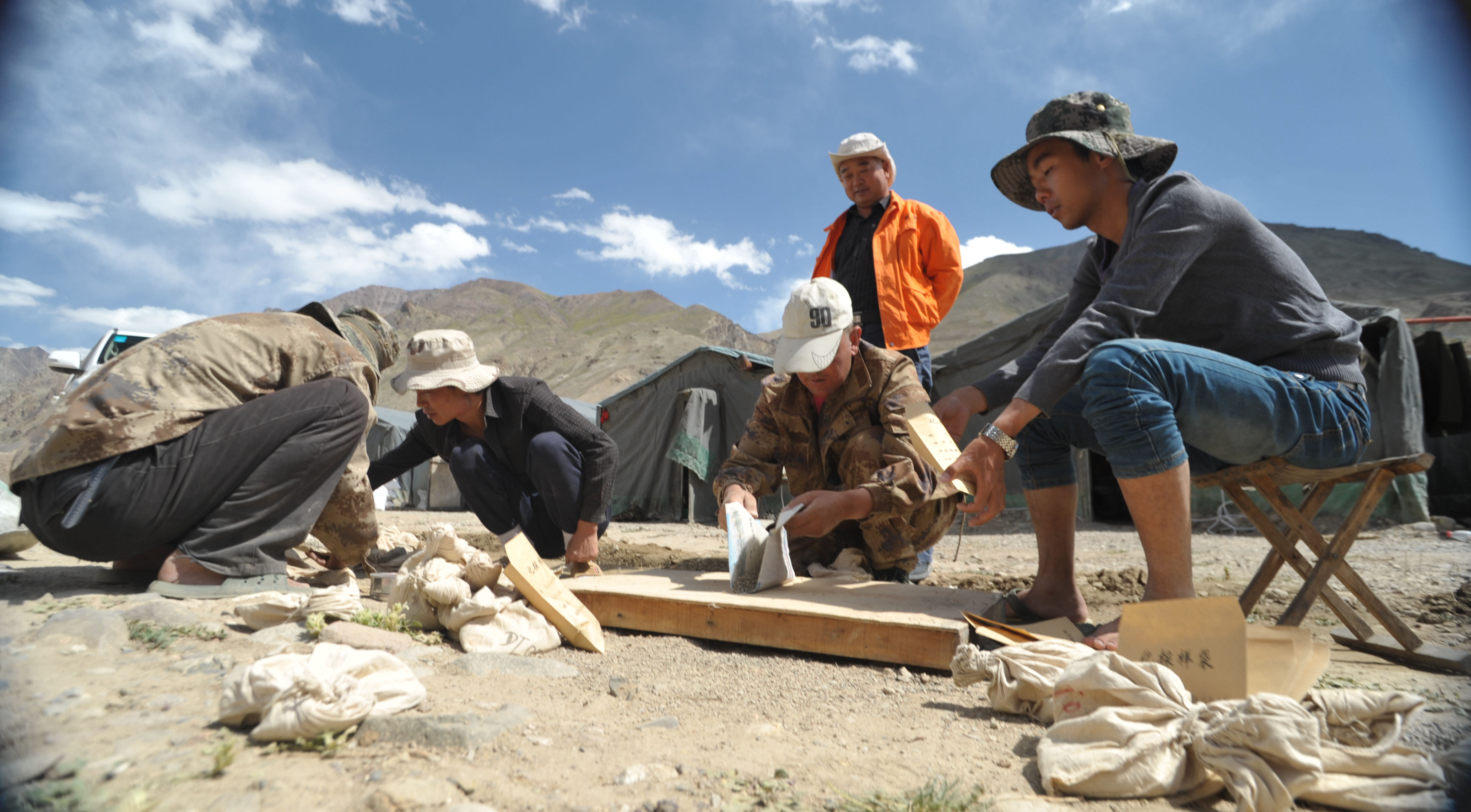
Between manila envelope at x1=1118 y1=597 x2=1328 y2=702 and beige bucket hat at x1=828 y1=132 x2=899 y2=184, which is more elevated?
beige bucket hat at x1=828 y1=132 x2=899 y2=184

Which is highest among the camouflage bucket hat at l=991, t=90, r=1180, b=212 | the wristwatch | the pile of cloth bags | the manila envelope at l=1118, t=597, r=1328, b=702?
the camouflage bucket hat at l=991, t=90, r=1180, b=212

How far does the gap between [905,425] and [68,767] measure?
2.12 m

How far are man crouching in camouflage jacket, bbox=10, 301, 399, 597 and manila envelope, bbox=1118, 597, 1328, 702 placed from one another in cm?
233

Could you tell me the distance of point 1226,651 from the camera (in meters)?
1.27

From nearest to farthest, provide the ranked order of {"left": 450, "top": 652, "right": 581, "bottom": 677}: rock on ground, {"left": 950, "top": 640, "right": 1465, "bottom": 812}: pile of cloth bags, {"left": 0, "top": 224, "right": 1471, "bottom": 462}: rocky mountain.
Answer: {"left": 950, "top": 640, "right": 1465, "bottom": 812}: pile of cloth bags → {"left": 450, "top": 652, "right": 581, "bottom": 677}: rock on ground → {"left": 0, "top": 224, "right": 1471, "bottom": 462}: rocky mountain

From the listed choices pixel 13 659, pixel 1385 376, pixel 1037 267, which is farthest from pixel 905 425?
pixel 1037 267

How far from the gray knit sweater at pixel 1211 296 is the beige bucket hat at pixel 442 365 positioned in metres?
1.95

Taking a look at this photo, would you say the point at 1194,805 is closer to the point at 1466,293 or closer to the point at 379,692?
the point at 379,692

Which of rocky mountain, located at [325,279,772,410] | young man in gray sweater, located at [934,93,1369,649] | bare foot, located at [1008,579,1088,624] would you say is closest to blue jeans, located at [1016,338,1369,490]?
young man in gray sweater, located at [934,93,1369,649]

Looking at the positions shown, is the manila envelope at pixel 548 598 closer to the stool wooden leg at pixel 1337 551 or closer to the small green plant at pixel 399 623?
the small green plant at pixel 399 623

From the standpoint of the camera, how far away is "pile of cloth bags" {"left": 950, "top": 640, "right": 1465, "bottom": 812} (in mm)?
973

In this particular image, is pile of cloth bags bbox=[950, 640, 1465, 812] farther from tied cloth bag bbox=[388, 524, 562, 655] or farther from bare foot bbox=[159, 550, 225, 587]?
bare foot bbox=[159, 550, 225, 587]

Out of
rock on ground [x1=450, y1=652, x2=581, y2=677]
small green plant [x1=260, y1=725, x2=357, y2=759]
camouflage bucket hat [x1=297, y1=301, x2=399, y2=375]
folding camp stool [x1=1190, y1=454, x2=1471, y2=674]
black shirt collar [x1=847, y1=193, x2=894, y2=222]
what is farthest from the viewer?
black shirt collar [x1=847, y1=193, x2=894, y2=222]

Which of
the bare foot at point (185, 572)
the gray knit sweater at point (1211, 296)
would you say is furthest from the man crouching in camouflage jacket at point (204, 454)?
the gray knit sweater at point (1211, 296)
